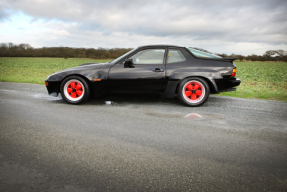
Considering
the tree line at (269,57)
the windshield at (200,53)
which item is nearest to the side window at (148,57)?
the windshield at (200,53)

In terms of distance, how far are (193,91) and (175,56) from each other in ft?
3.23

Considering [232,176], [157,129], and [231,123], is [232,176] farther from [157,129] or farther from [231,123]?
[231,123]

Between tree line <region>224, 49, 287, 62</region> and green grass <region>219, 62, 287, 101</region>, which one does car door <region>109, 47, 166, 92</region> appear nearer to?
green grass <region>219, 62, 287, 101</region>

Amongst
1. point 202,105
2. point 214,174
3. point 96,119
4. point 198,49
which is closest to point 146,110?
point 96,119

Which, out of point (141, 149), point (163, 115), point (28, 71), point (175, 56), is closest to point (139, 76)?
point (175, 56)

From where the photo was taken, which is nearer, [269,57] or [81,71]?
[81,71]

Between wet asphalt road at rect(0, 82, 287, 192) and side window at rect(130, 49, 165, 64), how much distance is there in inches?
49.5

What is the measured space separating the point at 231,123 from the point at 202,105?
1432mm

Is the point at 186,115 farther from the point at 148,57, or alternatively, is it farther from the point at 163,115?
the point at 148,57

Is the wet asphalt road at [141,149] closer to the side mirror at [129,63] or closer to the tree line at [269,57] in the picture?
the side mirror at [129,63]

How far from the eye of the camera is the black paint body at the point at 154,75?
4.80 meters

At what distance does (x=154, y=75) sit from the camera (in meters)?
4.80

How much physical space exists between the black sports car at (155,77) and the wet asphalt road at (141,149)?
59cm

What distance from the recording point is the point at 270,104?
520 centimetres
